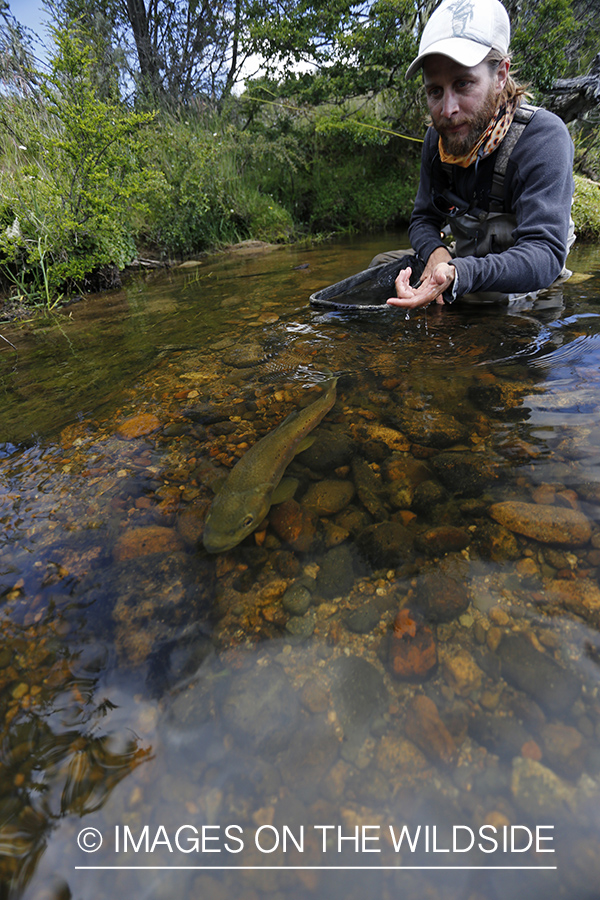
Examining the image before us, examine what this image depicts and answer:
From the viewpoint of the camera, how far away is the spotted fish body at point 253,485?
1944mm

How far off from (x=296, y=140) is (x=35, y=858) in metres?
14.9

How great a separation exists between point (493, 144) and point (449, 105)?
1.45ft

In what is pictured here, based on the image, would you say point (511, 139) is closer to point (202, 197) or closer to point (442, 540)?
point (442, 540)

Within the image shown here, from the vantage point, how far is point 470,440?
240 centimetres

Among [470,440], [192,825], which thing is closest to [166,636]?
[192,825]

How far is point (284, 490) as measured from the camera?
223 centimetres

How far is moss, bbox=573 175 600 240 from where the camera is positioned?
24.0 feet

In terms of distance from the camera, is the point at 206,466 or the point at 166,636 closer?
the point at 166,636

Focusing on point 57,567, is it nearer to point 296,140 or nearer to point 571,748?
point 571,748

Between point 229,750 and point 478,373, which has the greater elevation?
point 478,373

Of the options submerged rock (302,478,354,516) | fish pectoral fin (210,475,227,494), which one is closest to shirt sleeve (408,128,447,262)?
submerged rock (302,478,354,516)

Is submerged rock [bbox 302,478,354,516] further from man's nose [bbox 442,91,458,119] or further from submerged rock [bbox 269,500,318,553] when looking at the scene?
man's nose [bbox 442,91,458,119]

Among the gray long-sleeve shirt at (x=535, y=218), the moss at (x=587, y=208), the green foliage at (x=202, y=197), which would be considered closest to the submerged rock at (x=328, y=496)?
the gray long-sleeve shirt at (x=535, y=218)

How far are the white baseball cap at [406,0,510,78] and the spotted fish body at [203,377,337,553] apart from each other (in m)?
2.65
